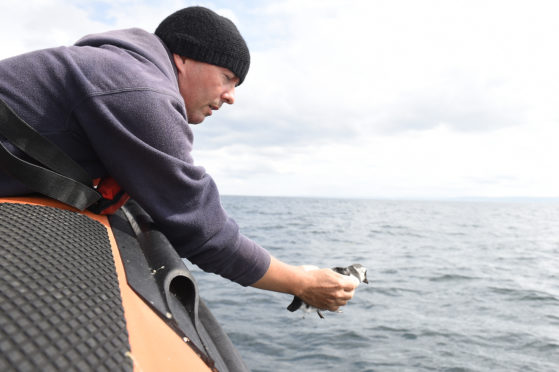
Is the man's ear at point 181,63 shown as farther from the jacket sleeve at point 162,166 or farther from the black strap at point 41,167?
the black strap at point 41,167

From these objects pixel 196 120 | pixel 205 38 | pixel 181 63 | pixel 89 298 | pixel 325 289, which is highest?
pixel 205 38

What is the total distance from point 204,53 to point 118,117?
712mm

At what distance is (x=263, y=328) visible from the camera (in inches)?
245

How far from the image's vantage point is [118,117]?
4.84ft

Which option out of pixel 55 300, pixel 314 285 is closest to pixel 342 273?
pixel 314 285

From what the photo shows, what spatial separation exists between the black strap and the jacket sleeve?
116 millimetres

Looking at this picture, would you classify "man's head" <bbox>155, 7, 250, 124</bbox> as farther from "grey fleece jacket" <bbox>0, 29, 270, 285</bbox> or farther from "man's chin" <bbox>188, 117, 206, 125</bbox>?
"grey fleece jacket" <bbox>0, 29, 270, 285</bbox>

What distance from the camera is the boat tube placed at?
776 millimetres

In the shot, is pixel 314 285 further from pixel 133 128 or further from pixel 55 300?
pixel 55 300

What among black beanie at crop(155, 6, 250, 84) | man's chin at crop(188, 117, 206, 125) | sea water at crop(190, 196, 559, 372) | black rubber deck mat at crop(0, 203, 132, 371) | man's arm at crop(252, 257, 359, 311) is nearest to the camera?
black rubber deck mat at crop(0, 203, 132, 371)

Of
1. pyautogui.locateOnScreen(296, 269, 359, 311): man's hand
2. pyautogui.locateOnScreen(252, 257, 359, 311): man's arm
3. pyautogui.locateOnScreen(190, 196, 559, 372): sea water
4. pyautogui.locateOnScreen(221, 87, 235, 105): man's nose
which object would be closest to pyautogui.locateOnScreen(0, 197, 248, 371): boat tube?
pyautogui.locateOnScreen(252, 257, 359, 311): man's arm

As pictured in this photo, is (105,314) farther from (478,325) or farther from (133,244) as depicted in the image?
(478,325)

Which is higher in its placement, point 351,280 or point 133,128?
point 133,128

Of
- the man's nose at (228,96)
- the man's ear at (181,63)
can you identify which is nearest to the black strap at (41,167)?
the man's ear at (181,63)
